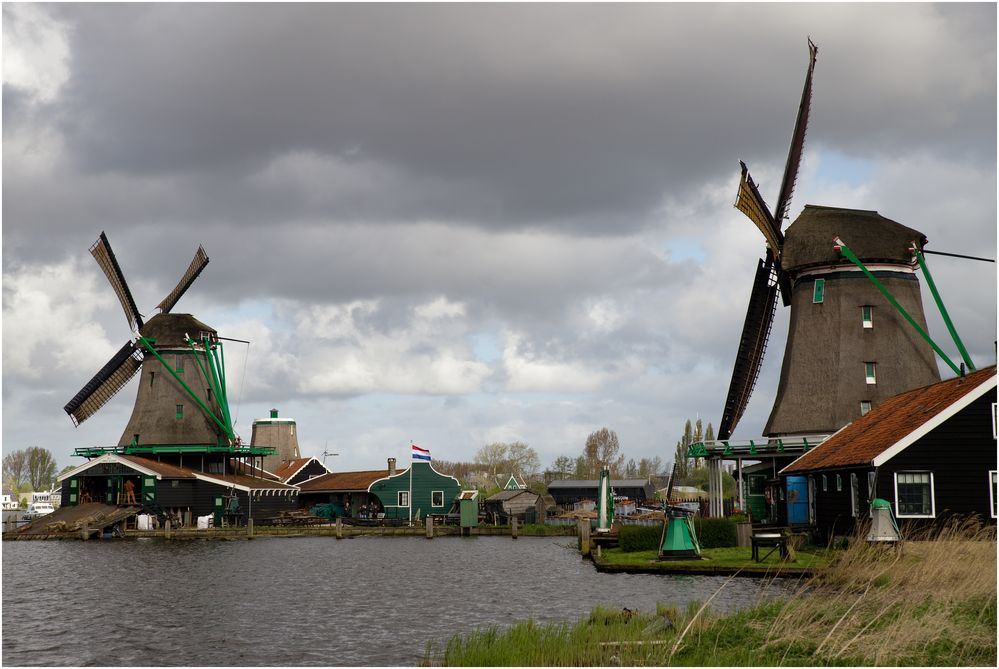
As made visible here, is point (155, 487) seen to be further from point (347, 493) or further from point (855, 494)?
point (855, 494)

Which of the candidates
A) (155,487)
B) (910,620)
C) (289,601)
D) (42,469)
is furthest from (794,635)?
(42,469)

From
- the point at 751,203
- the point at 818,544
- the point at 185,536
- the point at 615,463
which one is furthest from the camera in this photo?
the point at 615,463

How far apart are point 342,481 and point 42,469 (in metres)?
95.4

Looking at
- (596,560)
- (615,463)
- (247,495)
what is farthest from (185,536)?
(615,463)

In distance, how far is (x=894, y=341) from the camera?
46.3 metres

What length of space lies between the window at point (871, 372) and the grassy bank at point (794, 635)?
91.1 feet

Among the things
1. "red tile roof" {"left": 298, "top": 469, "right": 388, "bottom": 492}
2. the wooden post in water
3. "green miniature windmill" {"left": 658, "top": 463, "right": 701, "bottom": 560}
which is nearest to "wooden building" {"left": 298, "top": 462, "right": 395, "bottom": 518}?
"red tile roof" {"left": 298, "top": 469, "right": 388, "bottom": 492}

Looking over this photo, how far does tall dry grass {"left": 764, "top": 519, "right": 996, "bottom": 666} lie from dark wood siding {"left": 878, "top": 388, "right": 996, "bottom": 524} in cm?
946

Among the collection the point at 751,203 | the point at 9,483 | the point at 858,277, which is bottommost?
the point at 9,483

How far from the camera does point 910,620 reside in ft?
48.2

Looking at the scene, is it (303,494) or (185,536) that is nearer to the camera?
(185,536)

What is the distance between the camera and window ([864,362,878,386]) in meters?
45.9

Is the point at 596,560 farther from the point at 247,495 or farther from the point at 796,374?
the point at 247,495

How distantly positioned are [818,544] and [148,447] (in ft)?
154
